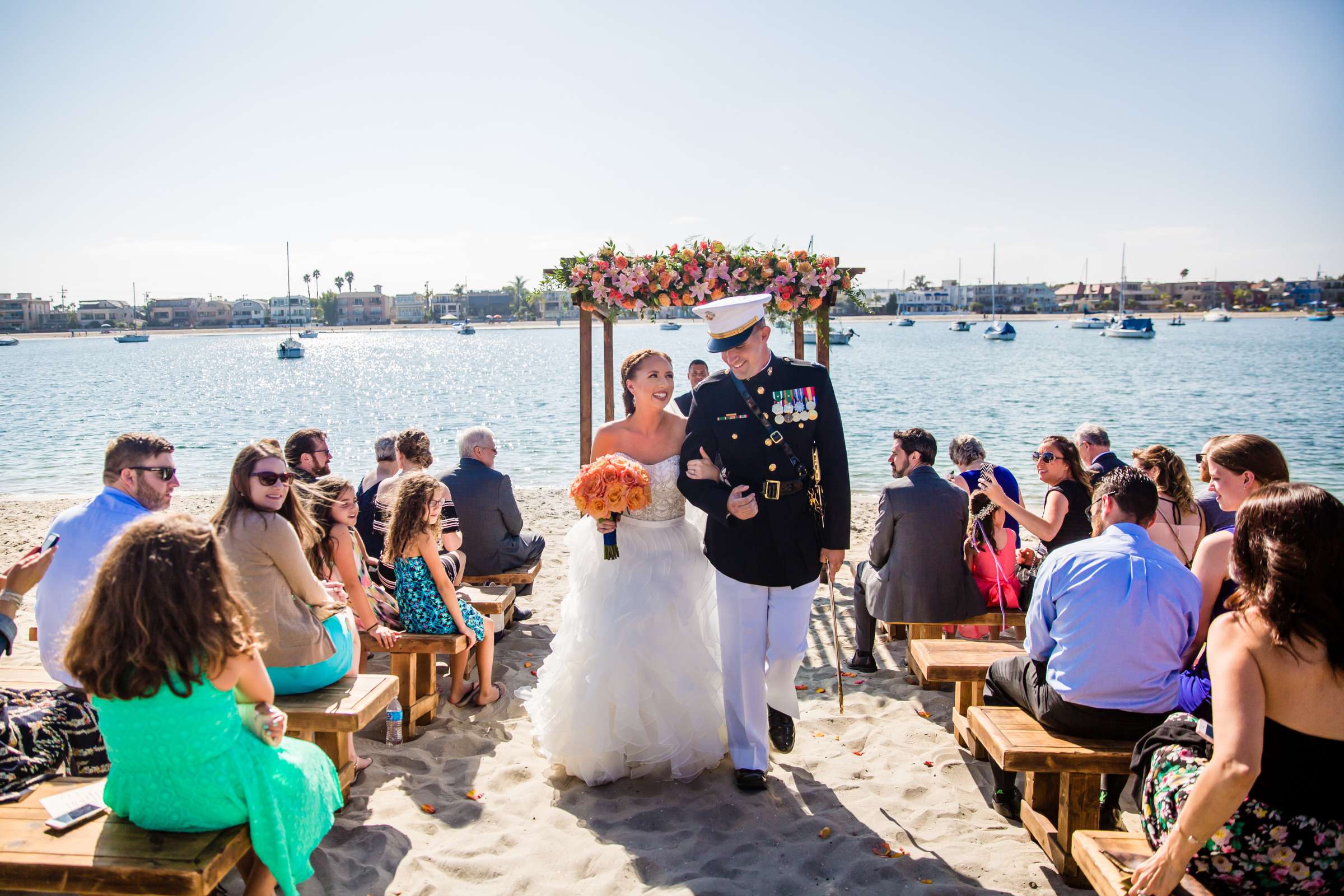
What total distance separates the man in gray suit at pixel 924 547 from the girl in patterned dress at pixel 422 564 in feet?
9.05

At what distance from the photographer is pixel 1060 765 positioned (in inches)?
134

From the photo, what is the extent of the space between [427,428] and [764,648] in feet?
92.7

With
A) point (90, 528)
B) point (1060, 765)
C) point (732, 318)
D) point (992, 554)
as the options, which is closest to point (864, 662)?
point (992, 554)

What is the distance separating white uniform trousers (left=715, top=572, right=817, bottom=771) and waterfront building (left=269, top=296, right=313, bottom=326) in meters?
178

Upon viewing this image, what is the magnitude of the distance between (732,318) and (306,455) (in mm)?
3234

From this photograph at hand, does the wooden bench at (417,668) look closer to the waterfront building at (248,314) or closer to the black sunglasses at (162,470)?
the black sunglasses at (162,470)

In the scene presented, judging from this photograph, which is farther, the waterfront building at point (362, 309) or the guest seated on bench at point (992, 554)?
the waterfront building at point (362, 309)

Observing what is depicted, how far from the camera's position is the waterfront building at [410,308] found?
18688 cm

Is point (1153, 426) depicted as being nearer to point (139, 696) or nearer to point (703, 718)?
point (703, 718)

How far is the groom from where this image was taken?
4.29 meters

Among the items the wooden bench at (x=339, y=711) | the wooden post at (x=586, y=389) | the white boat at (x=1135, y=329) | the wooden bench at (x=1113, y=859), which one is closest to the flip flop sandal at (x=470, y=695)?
the wooden bench at (x=339, y=711)

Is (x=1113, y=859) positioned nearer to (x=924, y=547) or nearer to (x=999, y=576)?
(x=924, y=547)

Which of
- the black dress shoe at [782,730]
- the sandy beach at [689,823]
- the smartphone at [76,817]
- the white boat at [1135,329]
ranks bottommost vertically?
the sandy beach at [689,823]

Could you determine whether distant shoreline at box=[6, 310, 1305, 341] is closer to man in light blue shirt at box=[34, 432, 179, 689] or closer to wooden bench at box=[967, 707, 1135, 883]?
wooden bench at box=[967, 707, 1135, 883]
